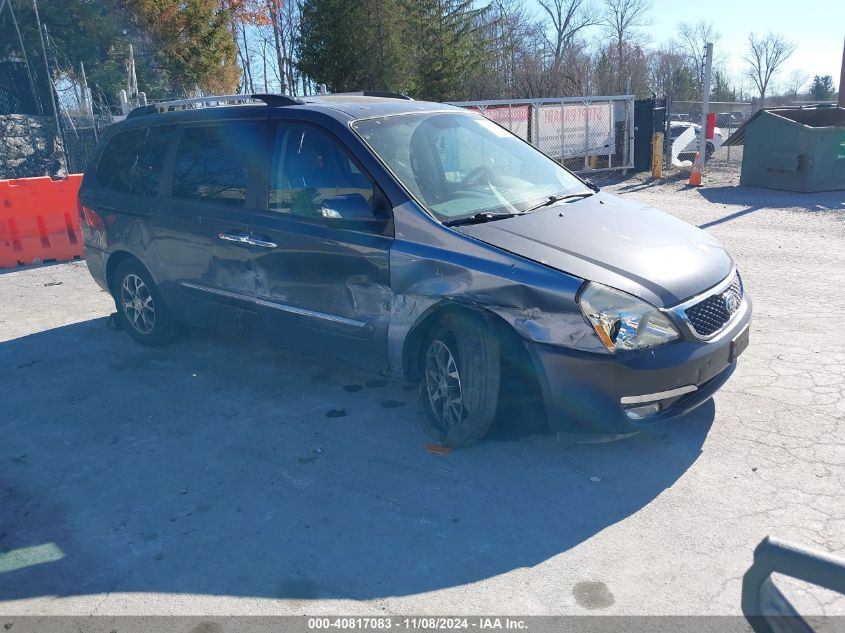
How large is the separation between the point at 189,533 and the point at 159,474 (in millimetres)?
713

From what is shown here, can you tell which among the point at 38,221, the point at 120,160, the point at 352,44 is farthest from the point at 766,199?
the point at 352,44

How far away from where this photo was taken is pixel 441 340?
13.7ft

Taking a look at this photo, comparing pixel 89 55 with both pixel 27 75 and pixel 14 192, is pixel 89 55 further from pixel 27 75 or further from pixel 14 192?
pixel 14 192

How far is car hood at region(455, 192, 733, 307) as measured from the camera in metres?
3.78

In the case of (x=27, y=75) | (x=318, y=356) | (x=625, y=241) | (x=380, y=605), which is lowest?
(x=380, y=605)

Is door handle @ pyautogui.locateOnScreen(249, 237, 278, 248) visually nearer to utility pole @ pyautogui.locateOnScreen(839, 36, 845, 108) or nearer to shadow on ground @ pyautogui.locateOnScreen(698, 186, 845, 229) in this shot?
shadow on ground @ pyautogui.locateOnScreen(698, 186, 845, 229)

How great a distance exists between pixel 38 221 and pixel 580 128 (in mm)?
12593

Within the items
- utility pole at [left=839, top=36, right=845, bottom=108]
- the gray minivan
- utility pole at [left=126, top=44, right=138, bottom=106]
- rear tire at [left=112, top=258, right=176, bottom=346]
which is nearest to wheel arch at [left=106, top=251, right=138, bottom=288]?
rear tire at [left=112, top=258, right=176, bottom=346]

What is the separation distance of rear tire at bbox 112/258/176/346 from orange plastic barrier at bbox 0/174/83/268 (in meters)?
4.32

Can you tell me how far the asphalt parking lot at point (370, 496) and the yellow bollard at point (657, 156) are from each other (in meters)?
11.6

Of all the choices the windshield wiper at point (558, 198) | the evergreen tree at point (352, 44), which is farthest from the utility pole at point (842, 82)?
the windshield wiper at point (558, 198)

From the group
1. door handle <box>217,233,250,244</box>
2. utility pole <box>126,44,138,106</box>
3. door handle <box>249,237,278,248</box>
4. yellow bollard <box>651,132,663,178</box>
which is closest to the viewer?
door handle <box>249,237,278,248</box>

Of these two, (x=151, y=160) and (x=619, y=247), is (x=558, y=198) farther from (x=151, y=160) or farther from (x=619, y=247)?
(x=151, y=160)

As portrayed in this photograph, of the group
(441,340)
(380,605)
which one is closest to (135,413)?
(441,340)
